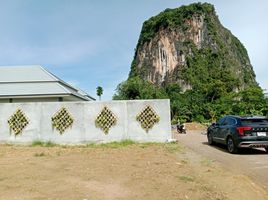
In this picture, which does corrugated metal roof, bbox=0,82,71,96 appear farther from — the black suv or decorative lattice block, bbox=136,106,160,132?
the black suv

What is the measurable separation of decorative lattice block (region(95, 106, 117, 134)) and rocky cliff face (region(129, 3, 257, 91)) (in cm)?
6336

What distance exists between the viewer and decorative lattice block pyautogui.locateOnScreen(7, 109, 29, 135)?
16000 millimetres

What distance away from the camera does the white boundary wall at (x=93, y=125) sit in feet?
51.9

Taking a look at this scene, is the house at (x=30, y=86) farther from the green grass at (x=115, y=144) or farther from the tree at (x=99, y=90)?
the tree at (x=99, y=90)

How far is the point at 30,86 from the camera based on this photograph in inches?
890

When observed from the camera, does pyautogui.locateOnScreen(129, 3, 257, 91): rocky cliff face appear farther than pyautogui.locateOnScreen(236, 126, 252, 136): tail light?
Yes

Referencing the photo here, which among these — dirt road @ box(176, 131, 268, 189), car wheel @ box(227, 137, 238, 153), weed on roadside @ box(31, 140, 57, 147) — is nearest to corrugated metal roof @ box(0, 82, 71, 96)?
weed on roadside @ box(31, 140, 57, 147)

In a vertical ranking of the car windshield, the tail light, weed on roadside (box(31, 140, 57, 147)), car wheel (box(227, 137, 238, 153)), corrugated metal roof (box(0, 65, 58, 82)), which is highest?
corrugated metal roof (box(0, 65, 58, 82))

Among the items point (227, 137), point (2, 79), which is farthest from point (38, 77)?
point (227, 137)

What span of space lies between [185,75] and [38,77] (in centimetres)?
5953

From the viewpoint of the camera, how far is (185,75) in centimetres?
8031

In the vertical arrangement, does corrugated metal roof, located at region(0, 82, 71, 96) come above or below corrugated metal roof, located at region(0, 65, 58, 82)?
below

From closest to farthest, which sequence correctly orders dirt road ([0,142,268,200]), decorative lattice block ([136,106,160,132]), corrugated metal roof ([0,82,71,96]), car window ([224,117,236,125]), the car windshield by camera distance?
dirt road ([0,142,268,200]), the car windshield, car window ([224,117,236,125]), decorative lattice block ([136,106,160,132]), corrugated metal roof ([0,82,71,96])

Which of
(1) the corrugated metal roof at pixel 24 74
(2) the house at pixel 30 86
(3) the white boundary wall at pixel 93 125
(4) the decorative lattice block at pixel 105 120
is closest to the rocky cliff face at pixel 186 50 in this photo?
(1) the corrugated metal roof at pixel 24 74
